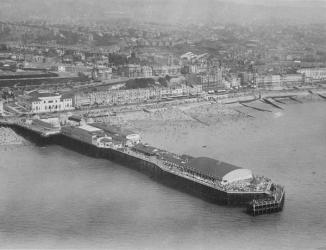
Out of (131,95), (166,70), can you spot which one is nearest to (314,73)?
(166,70)

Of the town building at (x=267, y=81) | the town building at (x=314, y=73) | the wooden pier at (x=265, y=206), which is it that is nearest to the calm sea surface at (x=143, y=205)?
the wooden pier at (x=265, y=206)

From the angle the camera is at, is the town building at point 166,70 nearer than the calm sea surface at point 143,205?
No

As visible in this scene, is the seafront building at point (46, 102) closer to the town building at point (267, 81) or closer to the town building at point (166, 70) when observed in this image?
the town building at point (166, 70)

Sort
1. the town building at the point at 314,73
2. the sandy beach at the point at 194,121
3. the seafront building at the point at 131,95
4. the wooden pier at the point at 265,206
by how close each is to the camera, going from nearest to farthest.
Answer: the wooden pier at the point at 265,206 → the sandy beach at the point at 194,121 → the seafront building at the point at 131,95 → the town building at the point at 314,73

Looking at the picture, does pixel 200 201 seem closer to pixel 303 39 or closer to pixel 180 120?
pixel 180 120

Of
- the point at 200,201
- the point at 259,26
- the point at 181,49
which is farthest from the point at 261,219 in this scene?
the point at 259,26

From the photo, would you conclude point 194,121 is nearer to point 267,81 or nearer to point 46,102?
point 46,102

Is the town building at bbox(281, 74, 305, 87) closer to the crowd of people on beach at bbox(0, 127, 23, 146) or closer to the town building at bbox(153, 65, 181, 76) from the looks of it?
the town building at bbox(153, 65, 181, 76)
